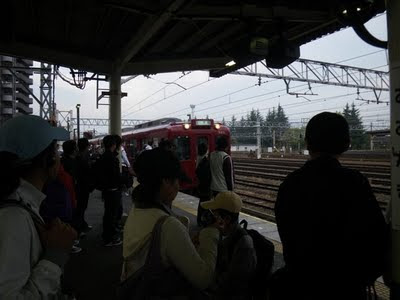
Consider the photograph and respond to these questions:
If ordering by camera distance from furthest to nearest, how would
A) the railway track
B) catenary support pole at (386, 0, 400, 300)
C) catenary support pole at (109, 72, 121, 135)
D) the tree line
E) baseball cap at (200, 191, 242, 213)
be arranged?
the tree line, the railway track, catenary support pole at (109, 72, 121, 135), baseball cap at (200, 191, 242, 213), catenary support pole at (386, 0, 400, 300)

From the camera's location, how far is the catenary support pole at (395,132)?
1691 millimetres

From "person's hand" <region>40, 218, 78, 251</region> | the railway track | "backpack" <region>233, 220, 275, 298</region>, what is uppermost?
"person's hand" <region>40, 218, 78, 251</region>

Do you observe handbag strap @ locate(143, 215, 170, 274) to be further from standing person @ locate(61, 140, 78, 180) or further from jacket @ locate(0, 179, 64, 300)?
standing person @ locate(61, 140, 78, 180)

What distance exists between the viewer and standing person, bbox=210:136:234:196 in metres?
6.70

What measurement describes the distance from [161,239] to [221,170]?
5.01 metres

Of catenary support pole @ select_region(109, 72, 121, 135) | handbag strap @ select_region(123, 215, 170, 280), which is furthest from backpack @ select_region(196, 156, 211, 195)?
handbag strap @ select_region(123, 215, 170, 280)

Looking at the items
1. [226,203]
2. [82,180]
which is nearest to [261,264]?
[226,203]

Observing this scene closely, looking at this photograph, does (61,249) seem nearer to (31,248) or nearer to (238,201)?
(31,248)

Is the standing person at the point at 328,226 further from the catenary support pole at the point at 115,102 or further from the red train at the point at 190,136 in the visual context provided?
the red train at the point at 190,136

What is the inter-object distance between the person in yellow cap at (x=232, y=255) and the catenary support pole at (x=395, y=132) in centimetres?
96

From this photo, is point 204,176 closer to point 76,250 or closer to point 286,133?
point 76,250

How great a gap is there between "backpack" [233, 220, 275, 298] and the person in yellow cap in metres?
0.05

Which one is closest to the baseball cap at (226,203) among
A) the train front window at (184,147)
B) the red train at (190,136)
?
the red train at (190,136)

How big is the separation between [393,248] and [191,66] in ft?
30.1
